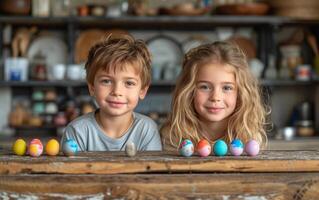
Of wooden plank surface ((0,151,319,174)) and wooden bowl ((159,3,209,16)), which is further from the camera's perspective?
wooden bowl ((159,3,209,16))

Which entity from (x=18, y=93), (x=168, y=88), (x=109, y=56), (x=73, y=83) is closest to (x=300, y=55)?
(x=168, y=88)

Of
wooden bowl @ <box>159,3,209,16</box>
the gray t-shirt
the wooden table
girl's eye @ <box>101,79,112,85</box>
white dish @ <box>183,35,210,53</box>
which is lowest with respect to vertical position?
the gray t-shirt

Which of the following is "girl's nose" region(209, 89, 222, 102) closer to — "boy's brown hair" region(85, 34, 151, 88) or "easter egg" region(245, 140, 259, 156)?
"boy's brown hair" region(85, 34, 151, 88)

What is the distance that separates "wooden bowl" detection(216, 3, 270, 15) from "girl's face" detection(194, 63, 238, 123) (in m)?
2.73

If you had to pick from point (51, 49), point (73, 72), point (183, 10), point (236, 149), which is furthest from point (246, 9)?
point (236, 149)

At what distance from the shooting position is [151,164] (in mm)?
1293

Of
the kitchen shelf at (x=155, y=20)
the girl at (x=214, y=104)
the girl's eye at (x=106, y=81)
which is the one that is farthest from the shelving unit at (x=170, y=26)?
the girl's eye at (x=106, y=81)

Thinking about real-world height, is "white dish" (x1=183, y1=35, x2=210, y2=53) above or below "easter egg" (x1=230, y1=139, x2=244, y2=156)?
above

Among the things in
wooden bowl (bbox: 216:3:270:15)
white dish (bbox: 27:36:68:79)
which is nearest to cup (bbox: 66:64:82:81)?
white dish (bbox: 27:36:68:79)

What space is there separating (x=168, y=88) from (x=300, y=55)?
103 centimetres

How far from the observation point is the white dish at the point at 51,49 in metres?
4.93

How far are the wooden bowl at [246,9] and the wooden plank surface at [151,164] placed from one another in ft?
11.3

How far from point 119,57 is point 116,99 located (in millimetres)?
120

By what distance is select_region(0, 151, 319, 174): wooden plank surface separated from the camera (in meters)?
1.27
